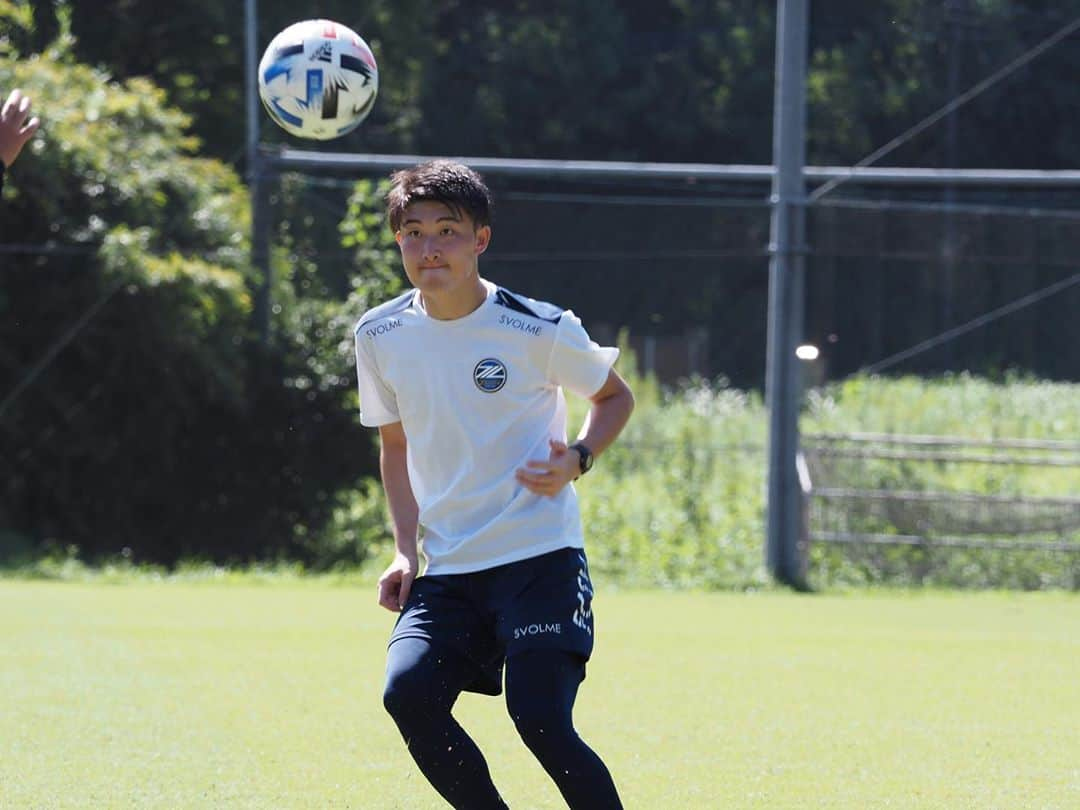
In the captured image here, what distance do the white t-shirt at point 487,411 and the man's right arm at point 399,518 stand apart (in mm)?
59

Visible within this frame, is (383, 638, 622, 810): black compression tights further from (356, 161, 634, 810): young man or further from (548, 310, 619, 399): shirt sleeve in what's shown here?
(548, 310, 619, 399): shirt sleeve

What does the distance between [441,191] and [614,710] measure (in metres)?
3.52

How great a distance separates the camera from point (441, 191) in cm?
428

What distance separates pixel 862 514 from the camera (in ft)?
46.1

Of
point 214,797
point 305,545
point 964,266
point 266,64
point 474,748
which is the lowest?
point 305,545

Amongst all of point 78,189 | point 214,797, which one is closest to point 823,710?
point 214,797

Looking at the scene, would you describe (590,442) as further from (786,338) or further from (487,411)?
(786,338)

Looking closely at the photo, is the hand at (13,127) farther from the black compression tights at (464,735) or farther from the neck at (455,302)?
the black compression tights at (464,735)

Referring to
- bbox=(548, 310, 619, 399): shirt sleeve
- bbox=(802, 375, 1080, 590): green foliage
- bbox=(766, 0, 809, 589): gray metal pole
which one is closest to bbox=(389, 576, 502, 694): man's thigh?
bbox=(548, 310, 619, 399): shirt sleeve

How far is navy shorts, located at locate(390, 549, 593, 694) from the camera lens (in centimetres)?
414

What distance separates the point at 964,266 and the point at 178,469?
7.16 m

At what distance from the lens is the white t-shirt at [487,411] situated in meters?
4.30

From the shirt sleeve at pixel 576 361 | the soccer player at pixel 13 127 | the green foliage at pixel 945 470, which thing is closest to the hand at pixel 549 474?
the shirt sleeve at pixel 576 361

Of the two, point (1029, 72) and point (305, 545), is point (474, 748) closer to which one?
point (305, 545)
